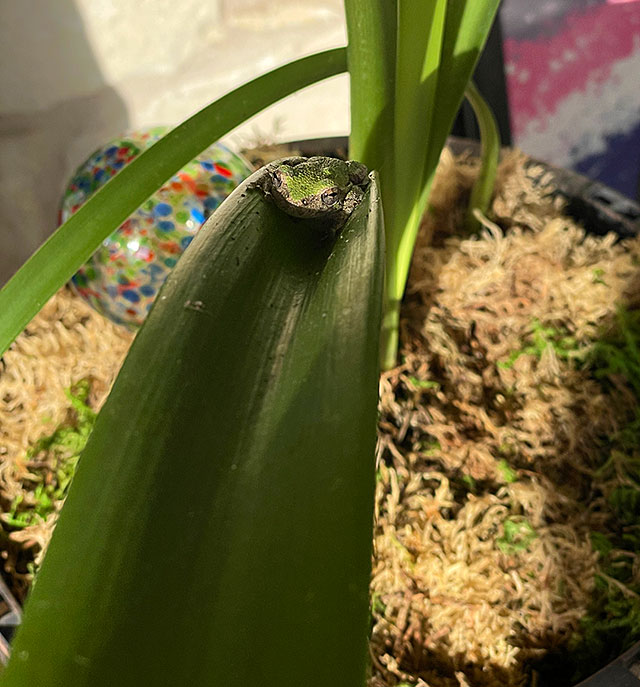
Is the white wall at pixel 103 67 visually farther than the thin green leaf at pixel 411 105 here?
Yes

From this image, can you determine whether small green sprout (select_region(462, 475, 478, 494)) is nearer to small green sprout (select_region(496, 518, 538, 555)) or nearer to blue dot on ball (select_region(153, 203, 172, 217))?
small green sprout (select_region(496, 518, 538, 555))

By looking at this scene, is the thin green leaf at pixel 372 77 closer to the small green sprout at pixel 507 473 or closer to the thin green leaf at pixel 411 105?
the thin green leaf at pixel 411 105

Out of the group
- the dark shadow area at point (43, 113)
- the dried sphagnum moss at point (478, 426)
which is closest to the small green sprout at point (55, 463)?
the dried sphagnum moss at point (478, 426)

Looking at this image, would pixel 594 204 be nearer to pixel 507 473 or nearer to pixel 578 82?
pixel 507 473

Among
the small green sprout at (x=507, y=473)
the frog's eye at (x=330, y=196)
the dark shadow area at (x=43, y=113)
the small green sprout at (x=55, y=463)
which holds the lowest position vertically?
the small green sprout at (x=55, y=463)

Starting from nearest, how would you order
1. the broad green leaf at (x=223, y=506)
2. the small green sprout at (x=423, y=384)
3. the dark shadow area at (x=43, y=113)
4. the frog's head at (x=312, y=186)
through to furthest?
the broad green leaf at (x=223, y=506)
the frog's head at (x=312, y=186)
the small green sprout at (x=423, y=384)
the dark shadow area at (x=43, y=113)

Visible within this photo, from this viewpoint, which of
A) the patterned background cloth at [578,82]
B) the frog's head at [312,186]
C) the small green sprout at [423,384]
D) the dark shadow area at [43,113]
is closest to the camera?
the frog's head at [312,186]
